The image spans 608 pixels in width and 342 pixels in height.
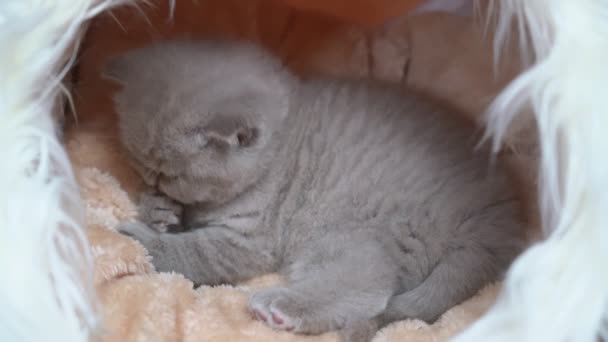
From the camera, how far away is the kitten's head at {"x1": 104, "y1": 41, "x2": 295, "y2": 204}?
3.89 feet

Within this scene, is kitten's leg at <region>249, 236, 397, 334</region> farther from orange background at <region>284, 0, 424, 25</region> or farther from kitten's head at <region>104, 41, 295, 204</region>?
orange background at <region>284, 0, 424, 25</region>

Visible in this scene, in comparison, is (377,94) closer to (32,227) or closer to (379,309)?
(379,309)

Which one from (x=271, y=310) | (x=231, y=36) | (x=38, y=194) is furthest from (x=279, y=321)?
(x=231, y=36)

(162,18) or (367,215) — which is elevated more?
(162,18)

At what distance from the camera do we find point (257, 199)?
1.29m

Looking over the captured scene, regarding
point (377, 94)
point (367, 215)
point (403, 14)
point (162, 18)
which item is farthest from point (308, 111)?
point (403, 14)

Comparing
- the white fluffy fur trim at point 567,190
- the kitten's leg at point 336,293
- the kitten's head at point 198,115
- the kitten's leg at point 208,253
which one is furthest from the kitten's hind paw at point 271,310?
the white fluffy fur trim at point 567,190

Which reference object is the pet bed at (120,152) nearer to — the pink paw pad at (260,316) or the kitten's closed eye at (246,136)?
the pink paw pad at (260,316)

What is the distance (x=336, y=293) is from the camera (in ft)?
3.72

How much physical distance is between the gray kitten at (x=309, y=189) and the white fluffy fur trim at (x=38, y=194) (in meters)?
0.24

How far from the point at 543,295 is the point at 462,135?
1.48 feet

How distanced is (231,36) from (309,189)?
373 mm

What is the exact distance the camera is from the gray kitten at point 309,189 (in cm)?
113

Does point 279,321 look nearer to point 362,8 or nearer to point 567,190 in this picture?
point 567,190
